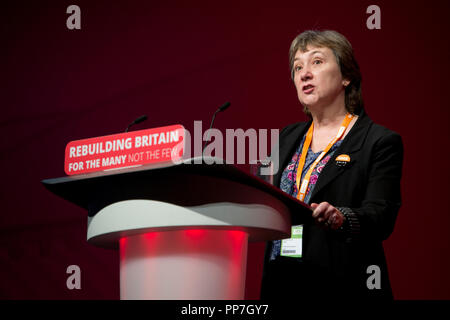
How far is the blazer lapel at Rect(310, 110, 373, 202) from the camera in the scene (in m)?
1.82

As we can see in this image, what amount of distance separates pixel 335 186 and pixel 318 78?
1.57 ft

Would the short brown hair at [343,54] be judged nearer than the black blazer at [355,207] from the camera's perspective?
No

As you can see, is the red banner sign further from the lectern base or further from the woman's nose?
the woman's nose

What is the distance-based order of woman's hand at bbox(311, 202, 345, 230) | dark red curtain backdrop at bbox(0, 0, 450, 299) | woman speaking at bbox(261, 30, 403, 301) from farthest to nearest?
dark red curtain backdrop at bbox(0, 0, 450, 299), woman speaking at bbox(261, 30, 403, 301), woman's hand at bbox(311, 202, 345, 230)

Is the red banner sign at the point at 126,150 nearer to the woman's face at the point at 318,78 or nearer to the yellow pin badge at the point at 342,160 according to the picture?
the yellow pin badge at the point at 342,160

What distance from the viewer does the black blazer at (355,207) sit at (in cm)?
171

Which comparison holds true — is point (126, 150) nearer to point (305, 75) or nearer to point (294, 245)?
point (294, 245)

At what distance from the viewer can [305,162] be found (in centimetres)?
199

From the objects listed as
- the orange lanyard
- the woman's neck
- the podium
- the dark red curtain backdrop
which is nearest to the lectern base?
the podium

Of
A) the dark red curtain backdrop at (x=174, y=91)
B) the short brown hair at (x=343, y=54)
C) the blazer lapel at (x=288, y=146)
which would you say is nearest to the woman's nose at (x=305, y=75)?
the short brown hair at (x=343, y=54)

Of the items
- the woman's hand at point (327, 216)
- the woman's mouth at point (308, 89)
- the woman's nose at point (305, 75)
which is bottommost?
the woman's hand at point (327, 216)

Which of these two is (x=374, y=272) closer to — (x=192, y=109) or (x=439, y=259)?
(x=439, y=259)

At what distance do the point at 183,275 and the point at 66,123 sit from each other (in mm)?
2384

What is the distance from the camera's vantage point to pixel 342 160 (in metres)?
1.85
